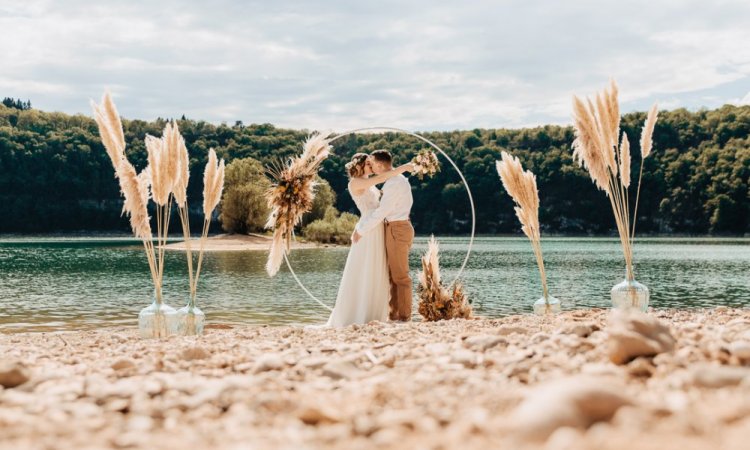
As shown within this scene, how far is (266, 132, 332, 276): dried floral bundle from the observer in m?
8.44

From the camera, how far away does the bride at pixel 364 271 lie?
7.86 m

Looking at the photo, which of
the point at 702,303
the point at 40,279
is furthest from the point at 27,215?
the point at 702,303

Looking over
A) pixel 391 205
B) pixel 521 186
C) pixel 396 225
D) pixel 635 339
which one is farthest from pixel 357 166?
pixel 635 339

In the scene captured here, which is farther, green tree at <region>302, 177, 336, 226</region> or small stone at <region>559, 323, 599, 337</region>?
green tree at <region>302, 177, 336, 226</region>

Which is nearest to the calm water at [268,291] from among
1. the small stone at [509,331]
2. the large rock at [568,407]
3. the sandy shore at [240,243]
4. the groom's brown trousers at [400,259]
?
the groom's brown trousers at [400,259]

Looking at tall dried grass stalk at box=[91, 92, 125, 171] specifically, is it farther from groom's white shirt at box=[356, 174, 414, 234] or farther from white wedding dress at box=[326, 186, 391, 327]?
groom's white shirt at box=[356, 174, 414, 234]

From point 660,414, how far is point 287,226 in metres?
6.70

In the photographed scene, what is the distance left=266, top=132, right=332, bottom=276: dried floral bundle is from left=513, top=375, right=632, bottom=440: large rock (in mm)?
6402

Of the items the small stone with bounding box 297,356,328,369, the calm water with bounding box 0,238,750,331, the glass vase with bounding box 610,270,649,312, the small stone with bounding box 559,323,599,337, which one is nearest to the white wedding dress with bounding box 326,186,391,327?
the glass vase with bounding box 610,270,649,312

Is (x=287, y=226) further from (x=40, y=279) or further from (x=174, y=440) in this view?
(x=40, y=279)

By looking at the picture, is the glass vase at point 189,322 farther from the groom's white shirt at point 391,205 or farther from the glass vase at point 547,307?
the glass vase at point 547,307

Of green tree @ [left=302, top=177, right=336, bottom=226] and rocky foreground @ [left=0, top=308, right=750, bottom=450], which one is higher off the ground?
green tree @ [left=302, top=177, right=336, bottom=226]

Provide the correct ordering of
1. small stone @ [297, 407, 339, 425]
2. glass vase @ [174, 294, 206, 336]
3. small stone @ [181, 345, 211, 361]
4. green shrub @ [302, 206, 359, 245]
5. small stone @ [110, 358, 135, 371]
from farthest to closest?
green shrub @ [302, 206, 359, 245], glass vase @ [174, 294, 206, 336], small stone @ [181, 345, 211, 361], small stone @ [110, 358, 135, 371], small stone @ [297, 407, 339, 425]

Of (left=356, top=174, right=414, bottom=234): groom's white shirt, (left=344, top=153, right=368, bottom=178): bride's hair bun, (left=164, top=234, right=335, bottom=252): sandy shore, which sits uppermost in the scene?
(left=344, top=153, right=368, bottom=178): bride's hair bun
